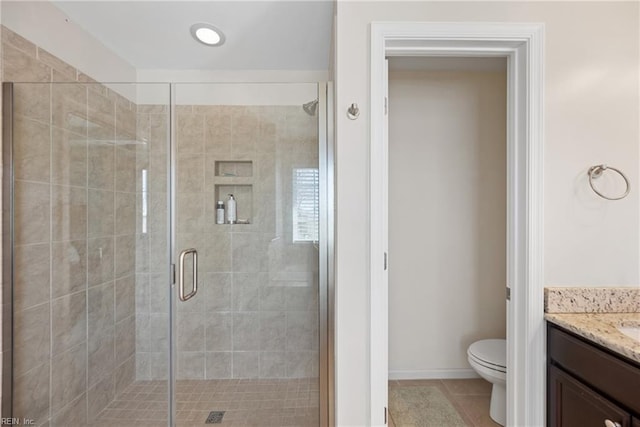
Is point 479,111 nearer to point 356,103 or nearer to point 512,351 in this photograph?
point 356,103

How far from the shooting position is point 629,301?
149cm

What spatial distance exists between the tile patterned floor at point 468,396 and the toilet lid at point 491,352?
1.29 feet

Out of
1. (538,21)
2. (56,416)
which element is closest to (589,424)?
(538,21)

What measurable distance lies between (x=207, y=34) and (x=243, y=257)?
4.58ft

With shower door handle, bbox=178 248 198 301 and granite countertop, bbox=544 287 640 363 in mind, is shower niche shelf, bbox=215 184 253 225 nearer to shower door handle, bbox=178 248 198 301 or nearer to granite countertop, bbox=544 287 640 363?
shower door handle, bbox=178 248 198 301

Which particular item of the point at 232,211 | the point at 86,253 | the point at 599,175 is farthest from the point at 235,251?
the point at 599,175

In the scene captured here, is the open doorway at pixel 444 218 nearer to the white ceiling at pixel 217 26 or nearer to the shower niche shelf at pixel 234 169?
the white ceiling at pixel 217 26

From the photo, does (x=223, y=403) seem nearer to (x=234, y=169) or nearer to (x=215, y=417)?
(x=215, y=417)

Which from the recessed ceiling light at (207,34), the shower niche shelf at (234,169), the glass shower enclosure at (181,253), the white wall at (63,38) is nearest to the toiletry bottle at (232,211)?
the glass shower enclosure at (181,253)

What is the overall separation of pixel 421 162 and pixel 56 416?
2704mm

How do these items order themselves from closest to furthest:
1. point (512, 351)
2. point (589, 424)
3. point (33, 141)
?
point (589, 424) < point (512, 351) < point (33, 141)

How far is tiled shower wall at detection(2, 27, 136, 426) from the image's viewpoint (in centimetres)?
168

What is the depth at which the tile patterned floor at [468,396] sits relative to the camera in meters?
2.03

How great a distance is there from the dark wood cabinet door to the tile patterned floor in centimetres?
65
